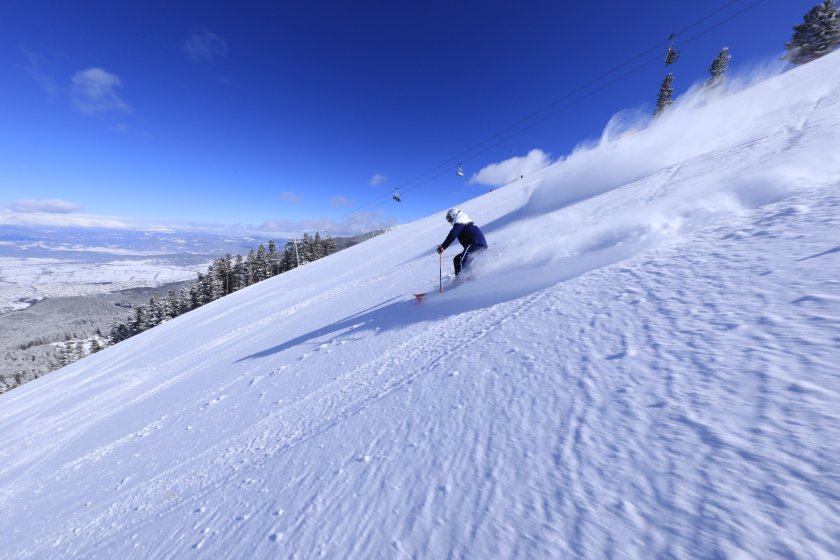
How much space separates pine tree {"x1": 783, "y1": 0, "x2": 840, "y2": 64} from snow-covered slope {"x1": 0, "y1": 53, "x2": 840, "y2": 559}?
132 feet

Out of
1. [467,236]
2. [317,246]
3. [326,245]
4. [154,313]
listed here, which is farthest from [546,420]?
[326,245]

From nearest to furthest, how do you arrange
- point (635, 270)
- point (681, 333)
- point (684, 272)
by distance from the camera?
1. point (681, 333)
2. point (684, 272)
3. point (635, 270)

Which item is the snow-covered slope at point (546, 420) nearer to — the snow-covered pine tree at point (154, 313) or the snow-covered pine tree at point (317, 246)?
the snow-covered pine tree at point (154, 313)

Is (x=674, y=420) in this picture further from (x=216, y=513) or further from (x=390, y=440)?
(x=216, y=513)

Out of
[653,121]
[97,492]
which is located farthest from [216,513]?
[653,121]

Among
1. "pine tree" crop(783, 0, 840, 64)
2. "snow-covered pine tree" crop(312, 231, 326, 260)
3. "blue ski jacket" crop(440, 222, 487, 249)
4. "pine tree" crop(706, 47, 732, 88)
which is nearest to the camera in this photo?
"blue ski jacket" crop(440, 222, 487, 249)

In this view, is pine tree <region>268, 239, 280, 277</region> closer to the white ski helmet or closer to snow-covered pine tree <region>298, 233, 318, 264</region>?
snow-covered pine tree <region>298, 233, 318, 264</region>

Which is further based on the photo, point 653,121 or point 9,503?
point 653,121

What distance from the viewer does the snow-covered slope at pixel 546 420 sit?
153 centimetres

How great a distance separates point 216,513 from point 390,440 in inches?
66.5

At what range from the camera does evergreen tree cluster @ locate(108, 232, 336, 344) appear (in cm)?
4472

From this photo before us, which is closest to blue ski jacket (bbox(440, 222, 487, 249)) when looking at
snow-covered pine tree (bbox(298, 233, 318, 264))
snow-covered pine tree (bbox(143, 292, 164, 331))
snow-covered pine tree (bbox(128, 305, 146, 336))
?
snow-covered pine tree (bbox(298, 233, 318, 264))

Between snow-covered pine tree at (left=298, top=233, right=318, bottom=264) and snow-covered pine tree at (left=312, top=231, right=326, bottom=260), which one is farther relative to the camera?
snow-covered pine tree at (left=312, top=231, right=326, bottom=260)

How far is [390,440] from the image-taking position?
2.77m
